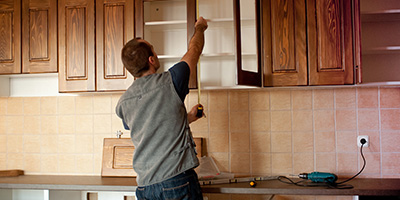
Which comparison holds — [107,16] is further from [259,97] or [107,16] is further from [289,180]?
[289,180]

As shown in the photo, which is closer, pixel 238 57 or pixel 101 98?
pixel 238 57

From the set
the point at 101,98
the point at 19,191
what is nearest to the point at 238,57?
the point at 101,98

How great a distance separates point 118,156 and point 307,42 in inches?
60.6

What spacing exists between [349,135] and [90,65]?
1.84 metres

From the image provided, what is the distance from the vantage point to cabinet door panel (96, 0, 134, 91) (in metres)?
2.51

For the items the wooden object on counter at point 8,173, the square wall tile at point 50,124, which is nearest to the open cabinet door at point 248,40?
the square wall tile at point 50,124

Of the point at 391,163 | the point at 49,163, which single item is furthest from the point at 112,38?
the point at 391,163

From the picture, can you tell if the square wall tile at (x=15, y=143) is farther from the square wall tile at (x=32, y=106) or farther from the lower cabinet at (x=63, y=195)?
the lower cabinet at (x=63, y=195)

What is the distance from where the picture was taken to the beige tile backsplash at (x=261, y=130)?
8.39 ft

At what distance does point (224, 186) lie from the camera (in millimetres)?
2197

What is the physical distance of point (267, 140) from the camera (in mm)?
2650

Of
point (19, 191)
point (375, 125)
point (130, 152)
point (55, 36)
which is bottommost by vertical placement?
point (19, 191)

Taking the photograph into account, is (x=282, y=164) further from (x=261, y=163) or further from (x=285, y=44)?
(x=285, y=44)

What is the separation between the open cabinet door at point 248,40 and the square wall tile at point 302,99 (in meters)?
0.41
